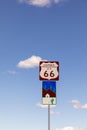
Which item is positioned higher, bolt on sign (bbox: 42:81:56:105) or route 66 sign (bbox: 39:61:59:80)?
route 66 sign (bbox: 39:61:59:80)

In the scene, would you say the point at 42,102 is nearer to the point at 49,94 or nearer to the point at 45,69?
the point at 49,94

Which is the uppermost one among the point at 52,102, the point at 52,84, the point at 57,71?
the point at 57,71

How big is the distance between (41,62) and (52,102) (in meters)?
1.97

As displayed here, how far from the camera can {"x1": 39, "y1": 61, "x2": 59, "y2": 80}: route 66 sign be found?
29.3 feet

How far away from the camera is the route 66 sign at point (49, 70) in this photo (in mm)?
8938

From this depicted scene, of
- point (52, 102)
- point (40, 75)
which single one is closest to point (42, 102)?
point (52, 102)

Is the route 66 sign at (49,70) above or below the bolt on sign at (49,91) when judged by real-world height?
above

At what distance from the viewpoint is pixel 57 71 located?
902 centimetres

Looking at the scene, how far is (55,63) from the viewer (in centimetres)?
917

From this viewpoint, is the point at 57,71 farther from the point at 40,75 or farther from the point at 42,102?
the point at 42,102

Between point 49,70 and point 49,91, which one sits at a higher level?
point 49,70

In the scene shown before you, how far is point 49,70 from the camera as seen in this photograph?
29.5 feet

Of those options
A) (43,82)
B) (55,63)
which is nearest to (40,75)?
(43,82)

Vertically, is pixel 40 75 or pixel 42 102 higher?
pixel 40 75
